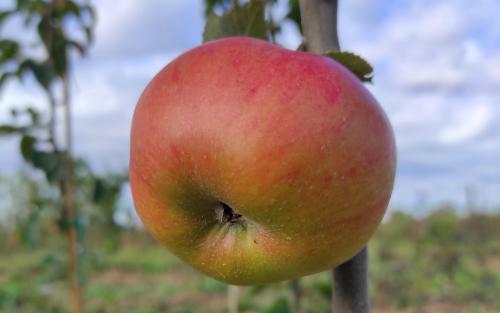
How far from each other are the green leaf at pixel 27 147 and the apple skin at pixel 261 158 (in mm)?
1293

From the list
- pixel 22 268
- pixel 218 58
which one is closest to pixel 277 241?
pixel 218 58

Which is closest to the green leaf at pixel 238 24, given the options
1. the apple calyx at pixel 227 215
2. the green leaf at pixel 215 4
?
the apple calyx at pixel 227 215

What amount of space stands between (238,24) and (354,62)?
0.14 metres

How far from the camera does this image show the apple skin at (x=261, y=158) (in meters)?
0.50

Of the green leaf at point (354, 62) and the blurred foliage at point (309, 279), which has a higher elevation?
the blurred foliage at point (309, 279)

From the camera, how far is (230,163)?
1.67ft

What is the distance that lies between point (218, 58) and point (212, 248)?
18 centimetres

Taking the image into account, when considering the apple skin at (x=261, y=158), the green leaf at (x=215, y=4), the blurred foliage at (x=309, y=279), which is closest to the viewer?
the apple skin at (x=261, y=158)

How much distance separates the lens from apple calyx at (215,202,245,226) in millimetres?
588

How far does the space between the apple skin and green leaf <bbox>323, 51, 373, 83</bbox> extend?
6 centimetres

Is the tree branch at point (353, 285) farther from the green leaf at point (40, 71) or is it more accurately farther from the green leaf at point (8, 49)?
the green leaf at point (8, 49)

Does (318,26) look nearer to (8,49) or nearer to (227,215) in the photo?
(227,215)

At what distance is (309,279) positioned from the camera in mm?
4598

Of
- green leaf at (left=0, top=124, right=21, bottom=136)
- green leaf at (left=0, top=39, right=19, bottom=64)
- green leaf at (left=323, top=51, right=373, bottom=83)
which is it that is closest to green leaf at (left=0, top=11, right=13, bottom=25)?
green leaf at (left=0, top=39, right=19, bottom=64)
